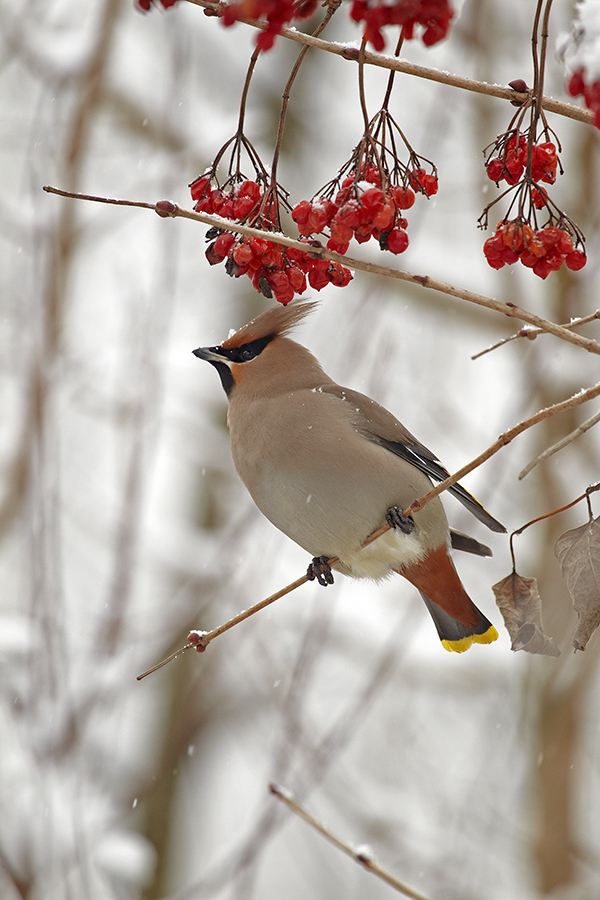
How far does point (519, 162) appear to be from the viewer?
71.6 inches

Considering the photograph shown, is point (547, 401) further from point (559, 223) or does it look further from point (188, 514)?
point (559, 223)

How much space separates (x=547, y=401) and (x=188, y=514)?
9.14 feet

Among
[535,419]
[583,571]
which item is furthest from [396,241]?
[583,571]

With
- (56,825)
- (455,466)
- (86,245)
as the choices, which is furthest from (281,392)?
(455,466)

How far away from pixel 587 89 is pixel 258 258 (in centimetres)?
76

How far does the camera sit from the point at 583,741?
20.0ft

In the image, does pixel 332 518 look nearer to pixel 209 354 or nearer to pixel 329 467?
pixel 329 467

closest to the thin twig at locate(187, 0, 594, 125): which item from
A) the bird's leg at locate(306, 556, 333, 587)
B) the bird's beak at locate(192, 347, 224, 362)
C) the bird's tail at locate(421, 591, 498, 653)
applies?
the bird's beak at locate(192, 347, 224, 362)

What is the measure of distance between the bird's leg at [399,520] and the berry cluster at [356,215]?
1.06 metres

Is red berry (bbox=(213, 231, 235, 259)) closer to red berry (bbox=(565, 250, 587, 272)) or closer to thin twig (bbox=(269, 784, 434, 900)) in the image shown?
red berry (bbox=(565, 250, 587, 272))

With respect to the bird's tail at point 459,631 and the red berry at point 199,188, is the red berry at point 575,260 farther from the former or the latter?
the bird's tail at point 459,631

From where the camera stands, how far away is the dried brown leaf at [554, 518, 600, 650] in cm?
165

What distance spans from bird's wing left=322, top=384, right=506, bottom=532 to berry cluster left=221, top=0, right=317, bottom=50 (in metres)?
1.69

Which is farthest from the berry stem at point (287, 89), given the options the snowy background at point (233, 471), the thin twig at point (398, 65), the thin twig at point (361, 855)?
the snowy background at point (233, 471)
